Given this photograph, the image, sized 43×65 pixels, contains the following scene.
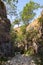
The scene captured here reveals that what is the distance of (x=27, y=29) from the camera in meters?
36.5

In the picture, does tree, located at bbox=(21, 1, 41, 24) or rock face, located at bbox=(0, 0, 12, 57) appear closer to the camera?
rock face, located at bbox=(0, 0, 12, 57)

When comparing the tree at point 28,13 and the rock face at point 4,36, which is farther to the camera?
the tree at point 28,13

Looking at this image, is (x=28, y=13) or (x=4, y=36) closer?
(x=4, y=36)

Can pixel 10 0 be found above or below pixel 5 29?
above

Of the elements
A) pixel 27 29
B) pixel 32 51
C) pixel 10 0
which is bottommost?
pixel 32 51

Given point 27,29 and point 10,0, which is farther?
point 27,29

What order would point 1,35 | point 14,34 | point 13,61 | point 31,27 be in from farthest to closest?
point 14,34, point 31,27, point 1,35, point 13,61

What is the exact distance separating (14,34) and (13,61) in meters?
16.9

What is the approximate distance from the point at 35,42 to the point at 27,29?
4.42m

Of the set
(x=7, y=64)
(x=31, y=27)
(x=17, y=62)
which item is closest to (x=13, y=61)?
(x=17, y=62)

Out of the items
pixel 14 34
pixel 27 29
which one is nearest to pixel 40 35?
pixel 27 29

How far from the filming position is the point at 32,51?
32.0m

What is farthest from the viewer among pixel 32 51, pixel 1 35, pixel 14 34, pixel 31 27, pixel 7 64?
pixel 14 34

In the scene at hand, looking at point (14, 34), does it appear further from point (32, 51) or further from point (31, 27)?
point (32, 51)
